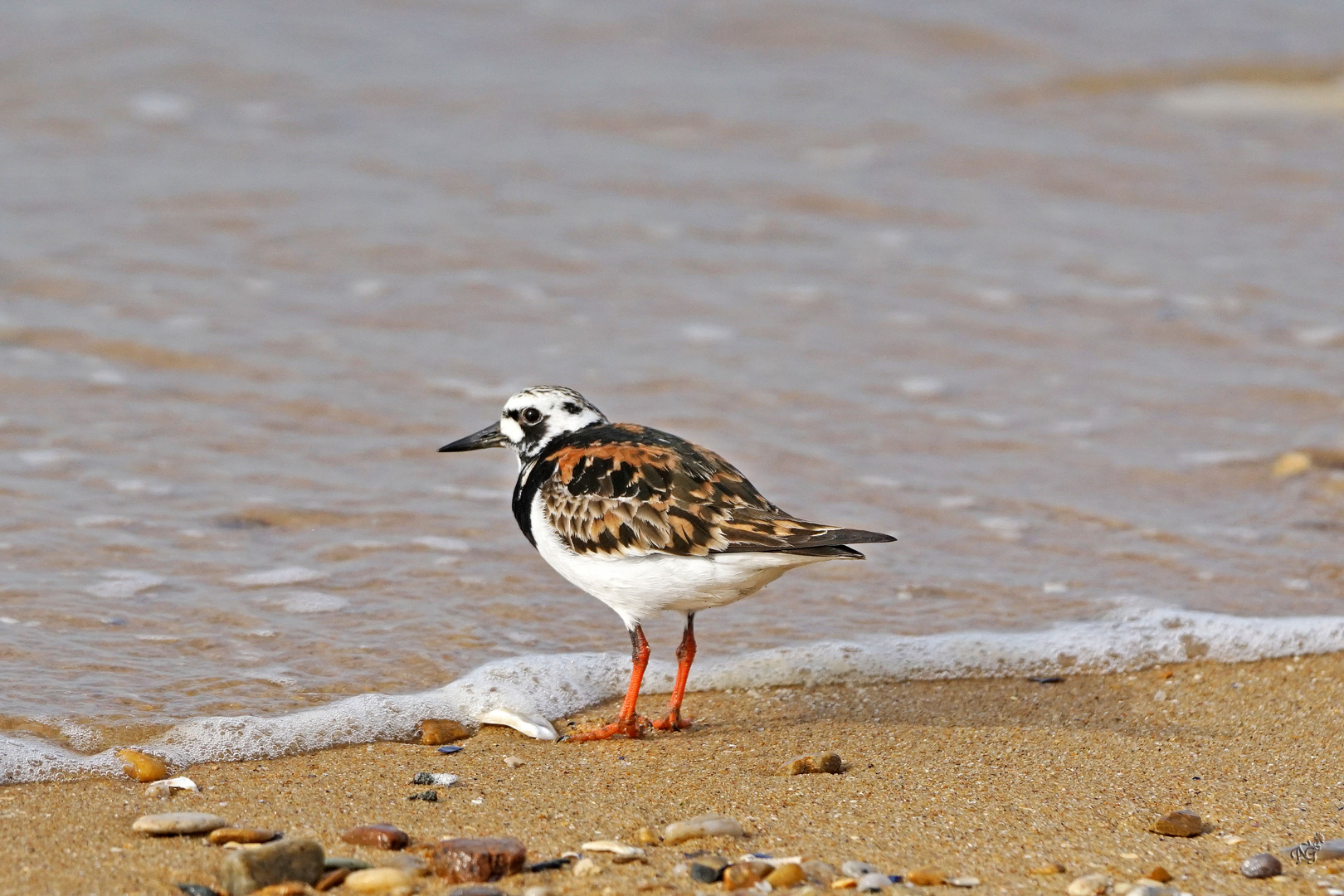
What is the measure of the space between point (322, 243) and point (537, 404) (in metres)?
4.16

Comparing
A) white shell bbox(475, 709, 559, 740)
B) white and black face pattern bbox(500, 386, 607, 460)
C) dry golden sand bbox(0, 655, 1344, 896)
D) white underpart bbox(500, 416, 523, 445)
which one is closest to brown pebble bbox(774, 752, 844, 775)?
dry golden sand bbox(0, 655, 1344, 896)

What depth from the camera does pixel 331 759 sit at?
12.9 ft

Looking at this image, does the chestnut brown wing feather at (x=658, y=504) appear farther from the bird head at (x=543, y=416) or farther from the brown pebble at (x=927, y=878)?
the brown pebble at (x=927, y=878)

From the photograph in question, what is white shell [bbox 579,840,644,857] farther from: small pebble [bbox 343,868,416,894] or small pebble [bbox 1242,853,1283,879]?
small pebble [bbox 1242,853,1283,879]

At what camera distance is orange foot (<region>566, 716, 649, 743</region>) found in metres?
4.19

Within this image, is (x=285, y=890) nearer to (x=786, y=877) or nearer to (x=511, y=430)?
(x=786, y=877)

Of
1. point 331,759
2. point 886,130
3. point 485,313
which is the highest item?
point 886,130

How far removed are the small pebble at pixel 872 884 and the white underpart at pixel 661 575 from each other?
0.96m

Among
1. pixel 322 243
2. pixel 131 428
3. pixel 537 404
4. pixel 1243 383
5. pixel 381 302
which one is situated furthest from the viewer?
pixel 322 243

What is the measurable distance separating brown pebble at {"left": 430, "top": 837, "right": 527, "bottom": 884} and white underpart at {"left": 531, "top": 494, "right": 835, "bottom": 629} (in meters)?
1.08

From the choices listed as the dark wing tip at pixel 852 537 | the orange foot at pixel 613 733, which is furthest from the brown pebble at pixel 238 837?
the dark wing tip at pixel 852 537

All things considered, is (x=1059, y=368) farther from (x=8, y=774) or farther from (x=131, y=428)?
(x=8, y=774)

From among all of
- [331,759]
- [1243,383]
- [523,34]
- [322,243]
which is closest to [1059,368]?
[1243,383]

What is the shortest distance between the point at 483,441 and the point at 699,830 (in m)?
1.83
